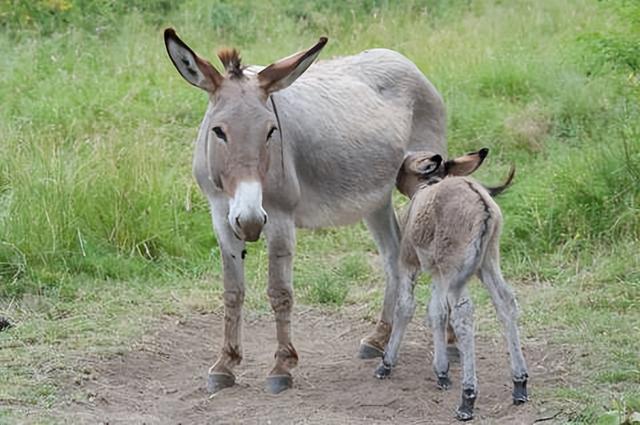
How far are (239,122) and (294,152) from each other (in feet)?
1.97

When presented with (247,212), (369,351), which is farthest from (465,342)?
(369,351)

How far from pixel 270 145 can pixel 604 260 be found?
309cm

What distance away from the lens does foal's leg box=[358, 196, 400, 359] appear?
6324 millimetres

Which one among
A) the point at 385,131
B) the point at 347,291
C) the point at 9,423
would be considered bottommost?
the point at 347,291

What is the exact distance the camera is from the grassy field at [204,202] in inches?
253

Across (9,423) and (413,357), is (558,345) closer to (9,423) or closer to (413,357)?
(413,357)

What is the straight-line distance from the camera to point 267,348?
6574 millimetres

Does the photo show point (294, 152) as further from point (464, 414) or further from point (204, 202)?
point (204, 202)

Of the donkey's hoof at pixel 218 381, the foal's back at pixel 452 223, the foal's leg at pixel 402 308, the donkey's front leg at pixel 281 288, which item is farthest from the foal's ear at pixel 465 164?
the donkey's hoof at pixel 218 381

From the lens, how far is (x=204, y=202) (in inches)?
336

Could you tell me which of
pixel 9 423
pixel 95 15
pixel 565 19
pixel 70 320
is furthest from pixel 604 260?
pixel 95 15

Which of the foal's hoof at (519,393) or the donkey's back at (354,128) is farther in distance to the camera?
the donkey's back at (354,128)

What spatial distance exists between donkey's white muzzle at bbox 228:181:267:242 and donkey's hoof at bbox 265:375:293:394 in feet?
3.05

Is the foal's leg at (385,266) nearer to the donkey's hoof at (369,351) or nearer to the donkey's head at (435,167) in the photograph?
the donkey's hoof at (369,351)
